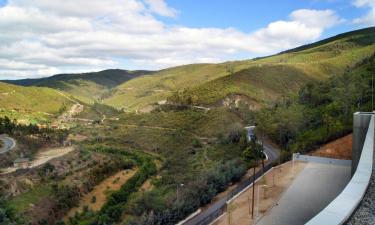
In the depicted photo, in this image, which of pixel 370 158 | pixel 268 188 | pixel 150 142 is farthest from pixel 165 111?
pixel 370 158

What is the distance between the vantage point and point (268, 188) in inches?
989

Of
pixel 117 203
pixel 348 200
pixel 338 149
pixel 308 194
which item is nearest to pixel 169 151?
pixel 117 203

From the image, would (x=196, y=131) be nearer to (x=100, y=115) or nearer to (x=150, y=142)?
(x=150, y=142)

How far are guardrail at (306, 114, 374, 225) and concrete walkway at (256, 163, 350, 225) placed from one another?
272 inches

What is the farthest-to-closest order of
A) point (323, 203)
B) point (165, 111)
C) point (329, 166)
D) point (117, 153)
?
point (165, 111), point (117, 153), point (329, 166), point (323, 203)

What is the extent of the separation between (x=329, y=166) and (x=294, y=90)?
64.1m

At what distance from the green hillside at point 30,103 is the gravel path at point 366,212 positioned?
80772 mm

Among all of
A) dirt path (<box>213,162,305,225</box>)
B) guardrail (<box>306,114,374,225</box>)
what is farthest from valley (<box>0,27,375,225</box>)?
guardrail (<box>306,114,374,225</box>)

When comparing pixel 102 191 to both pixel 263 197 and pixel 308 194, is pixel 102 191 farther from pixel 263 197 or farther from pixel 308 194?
pixel 308 194

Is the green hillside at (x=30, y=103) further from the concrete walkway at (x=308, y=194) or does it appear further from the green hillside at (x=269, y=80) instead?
the concrete walkway at (x=308, y=194)

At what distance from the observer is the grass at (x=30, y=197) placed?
108ft

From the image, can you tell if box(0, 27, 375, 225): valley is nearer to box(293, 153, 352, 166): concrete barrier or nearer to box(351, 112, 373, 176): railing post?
box(293, 153, 352, 166): concrete barrier

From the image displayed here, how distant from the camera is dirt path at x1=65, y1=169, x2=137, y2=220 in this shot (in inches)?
1433

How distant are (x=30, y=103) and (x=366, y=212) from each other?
10612cm
